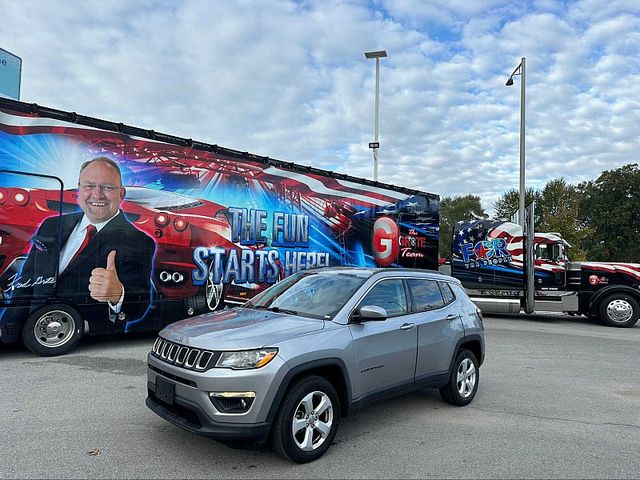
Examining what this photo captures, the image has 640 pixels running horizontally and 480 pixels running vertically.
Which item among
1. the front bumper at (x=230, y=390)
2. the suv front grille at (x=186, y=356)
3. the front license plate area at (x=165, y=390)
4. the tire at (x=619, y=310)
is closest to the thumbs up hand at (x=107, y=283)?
the suv front grille at (x=186, y=356)

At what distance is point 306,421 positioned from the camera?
403 cm

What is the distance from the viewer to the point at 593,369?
8.16 metres

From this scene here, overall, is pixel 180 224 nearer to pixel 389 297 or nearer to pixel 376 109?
pixel 389 297

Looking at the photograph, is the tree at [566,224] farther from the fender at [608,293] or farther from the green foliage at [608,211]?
the fender at [608,293]

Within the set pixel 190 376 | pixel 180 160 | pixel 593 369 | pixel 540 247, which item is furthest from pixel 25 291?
pixel 540 247

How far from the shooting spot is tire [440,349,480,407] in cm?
565

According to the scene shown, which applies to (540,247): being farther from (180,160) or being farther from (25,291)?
(25,291)

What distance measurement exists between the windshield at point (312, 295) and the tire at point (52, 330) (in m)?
3.83

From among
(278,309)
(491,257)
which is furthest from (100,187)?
(491,257)

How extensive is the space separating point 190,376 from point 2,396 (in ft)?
10.7

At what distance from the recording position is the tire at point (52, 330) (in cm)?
729

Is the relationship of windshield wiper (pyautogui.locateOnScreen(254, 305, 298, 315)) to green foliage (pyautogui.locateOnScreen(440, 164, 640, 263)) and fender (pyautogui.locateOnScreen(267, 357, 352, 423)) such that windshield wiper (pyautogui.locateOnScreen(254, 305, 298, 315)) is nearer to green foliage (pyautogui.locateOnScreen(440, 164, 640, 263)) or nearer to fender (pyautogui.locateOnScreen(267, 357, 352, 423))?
fender (pyautogui.locateOnScreen(267, 357, 352, 423))

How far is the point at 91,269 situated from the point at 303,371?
5.21 m

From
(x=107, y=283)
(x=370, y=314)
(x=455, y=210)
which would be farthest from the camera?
(x=455, y=210)
